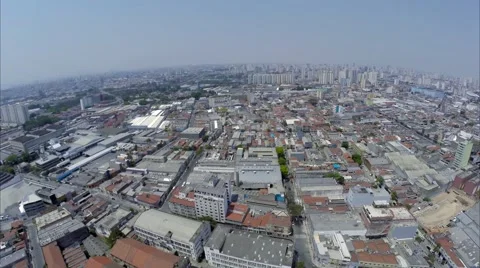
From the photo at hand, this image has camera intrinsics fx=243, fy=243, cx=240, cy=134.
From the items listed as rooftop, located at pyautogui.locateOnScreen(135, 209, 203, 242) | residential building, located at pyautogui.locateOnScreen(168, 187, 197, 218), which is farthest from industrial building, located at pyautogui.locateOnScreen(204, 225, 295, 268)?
residential building, located at pyautogui.locateOnScreen(168, 187, 197, 218)

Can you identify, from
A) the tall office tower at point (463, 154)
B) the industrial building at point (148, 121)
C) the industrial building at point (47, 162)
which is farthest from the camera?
the industrial building at point (148, 121)

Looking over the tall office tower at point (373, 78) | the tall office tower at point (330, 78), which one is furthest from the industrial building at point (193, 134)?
the tall office tower at point (373, 78)

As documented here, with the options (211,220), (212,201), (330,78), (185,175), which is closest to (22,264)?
(211,220)

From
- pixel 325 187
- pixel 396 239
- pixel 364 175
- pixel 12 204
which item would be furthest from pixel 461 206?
pixel 12 204

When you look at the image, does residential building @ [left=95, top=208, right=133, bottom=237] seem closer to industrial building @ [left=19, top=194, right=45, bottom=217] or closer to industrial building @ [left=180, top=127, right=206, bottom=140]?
industrial building @ [left=19, top=194, right=45, bottom=217]

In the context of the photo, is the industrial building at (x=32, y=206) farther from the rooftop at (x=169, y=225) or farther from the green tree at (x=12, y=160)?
the green tree at (x=12, y=160)

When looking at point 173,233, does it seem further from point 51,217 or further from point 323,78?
point 323,78
